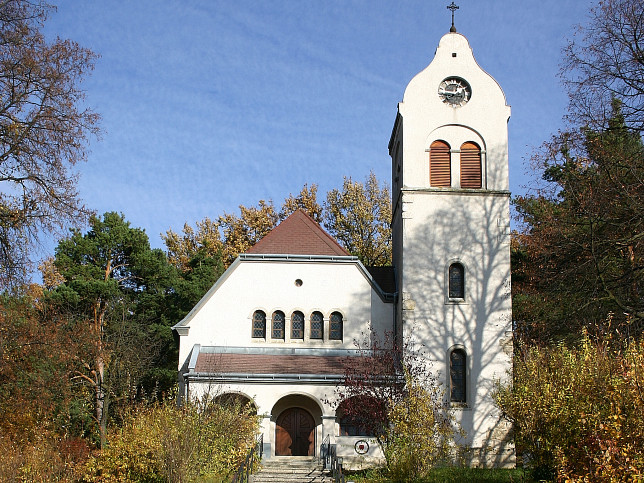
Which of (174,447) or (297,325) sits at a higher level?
(297,325)

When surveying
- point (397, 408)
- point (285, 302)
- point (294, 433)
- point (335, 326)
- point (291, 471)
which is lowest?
point (291, 471)

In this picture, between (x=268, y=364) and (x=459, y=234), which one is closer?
(x=268, y=364)

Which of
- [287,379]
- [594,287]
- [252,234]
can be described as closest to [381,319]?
[287,379]

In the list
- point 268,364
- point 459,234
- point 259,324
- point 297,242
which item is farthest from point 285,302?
point 459,234

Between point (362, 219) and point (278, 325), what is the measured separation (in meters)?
18.9

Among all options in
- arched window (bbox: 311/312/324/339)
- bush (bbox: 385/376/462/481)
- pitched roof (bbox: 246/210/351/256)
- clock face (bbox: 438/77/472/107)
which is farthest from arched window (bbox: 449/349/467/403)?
clock face (bbox: 438/77/472/107)

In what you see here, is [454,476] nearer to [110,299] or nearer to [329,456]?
[329,456]

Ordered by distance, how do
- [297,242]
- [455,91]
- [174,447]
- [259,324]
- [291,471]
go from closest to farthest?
1. [174,447]
2. [291,471]
3. [259,324]
4. [455,91]
5. [297,242]

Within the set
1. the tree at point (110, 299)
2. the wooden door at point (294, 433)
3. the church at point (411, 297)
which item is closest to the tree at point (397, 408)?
the church at point (411, 297)

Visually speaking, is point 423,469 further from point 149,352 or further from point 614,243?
point 149,352

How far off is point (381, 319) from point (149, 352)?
1481cm

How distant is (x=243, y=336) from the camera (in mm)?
25281

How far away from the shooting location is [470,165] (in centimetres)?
2566

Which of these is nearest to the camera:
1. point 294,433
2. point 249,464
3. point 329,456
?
point 249,464
